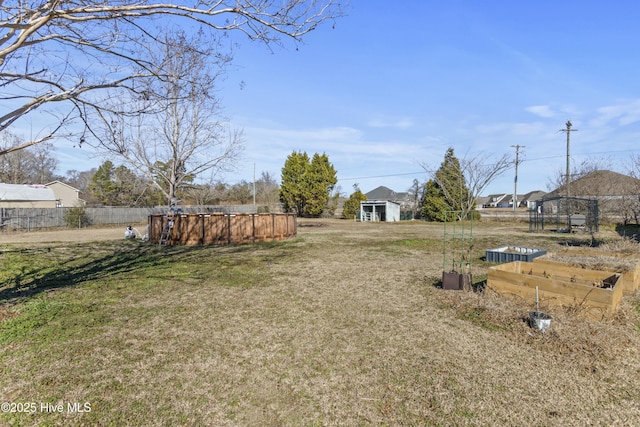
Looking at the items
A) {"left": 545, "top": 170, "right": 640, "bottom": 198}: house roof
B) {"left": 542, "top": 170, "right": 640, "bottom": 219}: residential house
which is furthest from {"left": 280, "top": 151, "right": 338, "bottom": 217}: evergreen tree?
{"left": 545, "top": 170, "right": 640, "bottom": 198}: house roof

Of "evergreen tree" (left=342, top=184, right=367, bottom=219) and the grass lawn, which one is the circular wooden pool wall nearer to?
the grass lawn

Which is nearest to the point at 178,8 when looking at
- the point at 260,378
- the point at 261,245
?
the point at 260,378

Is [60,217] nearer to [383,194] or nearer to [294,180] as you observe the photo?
[294,180]

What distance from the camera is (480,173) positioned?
1769 cm

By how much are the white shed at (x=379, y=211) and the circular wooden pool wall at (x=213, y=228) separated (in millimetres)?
21094

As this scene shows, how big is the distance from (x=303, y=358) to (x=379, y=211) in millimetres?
32803

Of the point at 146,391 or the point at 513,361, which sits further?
the point at 513,361

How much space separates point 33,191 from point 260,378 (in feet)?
121

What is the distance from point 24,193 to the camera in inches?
1125

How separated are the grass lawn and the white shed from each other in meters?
28.5

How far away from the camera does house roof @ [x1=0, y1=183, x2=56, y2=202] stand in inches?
1070

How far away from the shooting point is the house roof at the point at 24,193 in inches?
1070

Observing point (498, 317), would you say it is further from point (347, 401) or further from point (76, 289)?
point (76, 289)

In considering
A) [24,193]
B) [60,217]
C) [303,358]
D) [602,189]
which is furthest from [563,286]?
[24,193]
